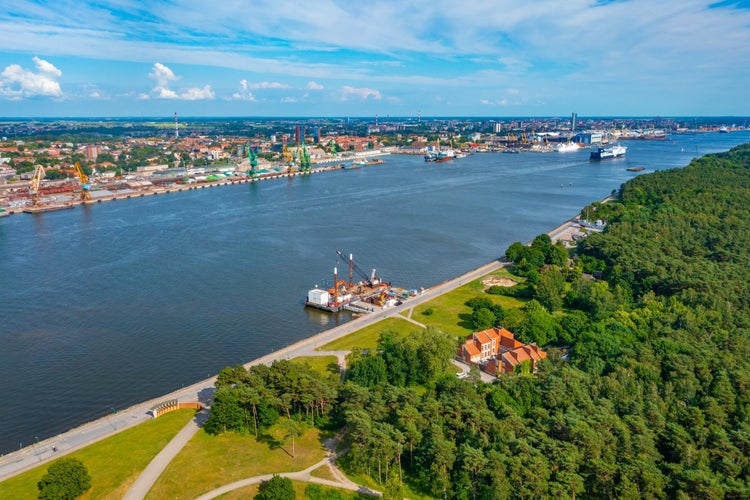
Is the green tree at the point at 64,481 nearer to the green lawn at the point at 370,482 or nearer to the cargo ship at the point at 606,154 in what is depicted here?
the green lawn at the point at 370,482

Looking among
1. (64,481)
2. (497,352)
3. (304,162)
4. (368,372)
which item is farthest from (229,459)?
(304,162)

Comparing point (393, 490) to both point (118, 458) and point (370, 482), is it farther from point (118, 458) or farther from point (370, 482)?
point (118, 458)

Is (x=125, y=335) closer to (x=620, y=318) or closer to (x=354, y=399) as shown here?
(x=354, y=399)

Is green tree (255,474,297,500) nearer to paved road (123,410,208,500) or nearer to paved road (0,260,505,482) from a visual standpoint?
paved road (123,410,208,500)

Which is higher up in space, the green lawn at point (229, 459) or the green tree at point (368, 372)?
the green tree at point (368, 372)

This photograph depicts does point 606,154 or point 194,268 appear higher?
point 606,154

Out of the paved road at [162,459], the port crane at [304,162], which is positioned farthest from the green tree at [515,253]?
the port crane at [304,162]
